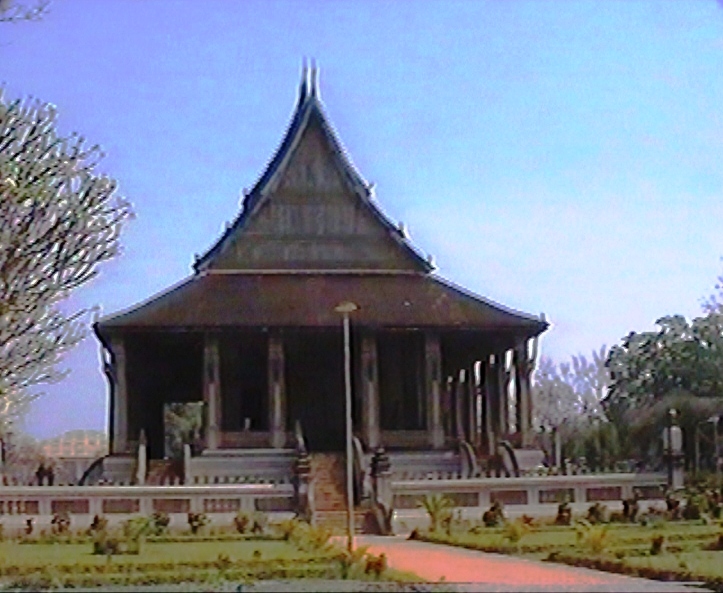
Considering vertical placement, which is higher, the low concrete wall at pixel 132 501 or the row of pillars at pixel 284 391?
the row of pillars at pixel 284 391

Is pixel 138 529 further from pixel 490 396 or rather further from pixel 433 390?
pixel 490 396

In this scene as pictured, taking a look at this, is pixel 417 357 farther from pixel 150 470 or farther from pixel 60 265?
pixel 60 265

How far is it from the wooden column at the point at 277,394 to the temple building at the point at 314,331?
44 millimetres

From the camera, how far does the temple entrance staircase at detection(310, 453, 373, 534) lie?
31.8 meters

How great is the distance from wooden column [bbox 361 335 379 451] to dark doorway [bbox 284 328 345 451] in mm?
3601

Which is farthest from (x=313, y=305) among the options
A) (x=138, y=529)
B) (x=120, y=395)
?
(x=138, y=529)

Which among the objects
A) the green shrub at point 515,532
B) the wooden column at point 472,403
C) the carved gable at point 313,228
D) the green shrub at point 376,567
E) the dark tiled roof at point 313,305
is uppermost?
the carved gable at point 313,228

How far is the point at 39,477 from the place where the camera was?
121 feet

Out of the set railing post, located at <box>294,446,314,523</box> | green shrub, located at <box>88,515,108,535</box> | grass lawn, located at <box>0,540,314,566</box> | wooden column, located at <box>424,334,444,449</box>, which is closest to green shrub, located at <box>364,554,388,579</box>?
grass lawn, located at <box>0,540,314,566</box>

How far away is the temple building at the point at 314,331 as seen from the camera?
40188 mm

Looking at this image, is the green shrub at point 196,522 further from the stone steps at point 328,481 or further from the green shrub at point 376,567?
the green shrub at point 376,567

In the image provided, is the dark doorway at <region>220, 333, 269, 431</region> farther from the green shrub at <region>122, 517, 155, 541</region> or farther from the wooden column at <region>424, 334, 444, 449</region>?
the green shrub at <region>122, 517, 155, 541</region>

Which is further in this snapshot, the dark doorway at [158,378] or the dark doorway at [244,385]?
the dark doorway at [244,385]

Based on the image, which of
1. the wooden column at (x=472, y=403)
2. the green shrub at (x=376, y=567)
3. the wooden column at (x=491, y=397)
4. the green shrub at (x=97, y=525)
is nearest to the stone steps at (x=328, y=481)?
the green shrub at (x=97, y=525)
